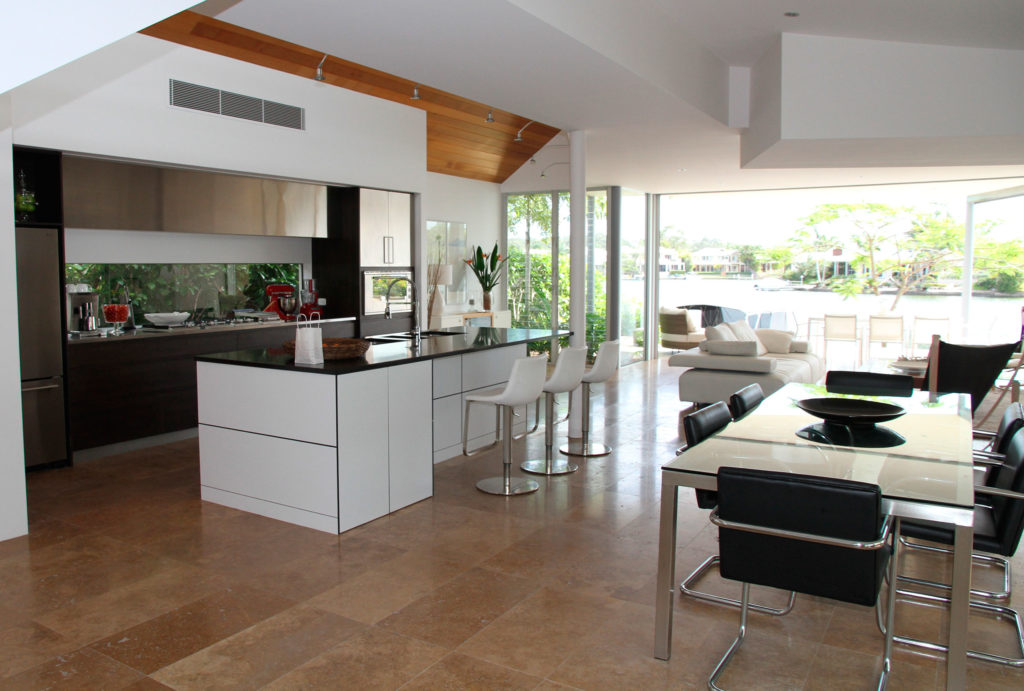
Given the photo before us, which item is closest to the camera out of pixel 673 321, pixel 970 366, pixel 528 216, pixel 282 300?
pixel 970 366

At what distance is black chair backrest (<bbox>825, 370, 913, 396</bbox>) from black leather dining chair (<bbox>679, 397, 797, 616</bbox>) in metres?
1.19

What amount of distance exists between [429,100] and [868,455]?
594cm

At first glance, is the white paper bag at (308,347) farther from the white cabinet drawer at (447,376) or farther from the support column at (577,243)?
the support column at (577,243)

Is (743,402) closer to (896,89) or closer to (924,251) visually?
(896,89)

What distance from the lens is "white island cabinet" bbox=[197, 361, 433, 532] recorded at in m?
Answer: 4.14

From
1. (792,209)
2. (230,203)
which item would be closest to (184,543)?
(230,203)

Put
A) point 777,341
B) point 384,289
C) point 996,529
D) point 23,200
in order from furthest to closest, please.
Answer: point 777,341 → point 384,289 → point 23,200 → point 996,529

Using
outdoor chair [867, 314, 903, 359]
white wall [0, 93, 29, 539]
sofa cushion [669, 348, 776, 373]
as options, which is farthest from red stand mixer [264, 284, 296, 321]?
outdoor chair [867, 314, 903, 359]

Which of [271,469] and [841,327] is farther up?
[841,327]

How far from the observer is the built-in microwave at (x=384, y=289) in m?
7.46

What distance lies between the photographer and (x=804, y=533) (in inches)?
94.6

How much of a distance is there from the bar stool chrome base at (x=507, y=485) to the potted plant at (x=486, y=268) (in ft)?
17.1

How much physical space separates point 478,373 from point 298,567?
239 centimetres

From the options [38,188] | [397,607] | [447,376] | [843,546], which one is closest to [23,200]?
[38,188]
